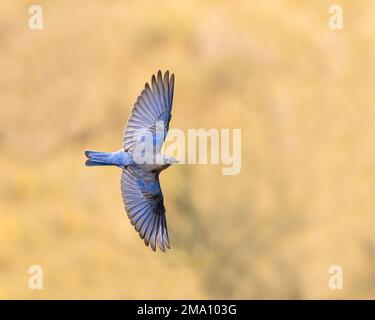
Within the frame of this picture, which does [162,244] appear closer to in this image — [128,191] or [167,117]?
[128,191]

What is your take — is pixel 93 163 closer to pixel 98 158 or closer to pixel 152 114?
pixel 98 158

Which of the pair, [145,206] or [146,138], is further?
[145,206]

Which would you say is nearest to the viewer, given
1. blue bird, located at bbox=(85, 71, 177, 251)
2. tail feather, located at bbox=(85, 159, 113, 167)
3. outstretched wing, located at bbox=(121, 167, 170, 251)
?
tail feather, located at bbox=(85, 159, 113, 167)

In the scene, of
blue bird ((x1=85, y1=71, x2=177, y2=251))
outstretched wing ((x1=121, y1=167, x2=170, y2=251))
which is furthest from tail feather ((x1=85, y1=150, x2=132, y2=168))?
outstretched wing ((x1=121, y1=167, x2=170, y2=251))

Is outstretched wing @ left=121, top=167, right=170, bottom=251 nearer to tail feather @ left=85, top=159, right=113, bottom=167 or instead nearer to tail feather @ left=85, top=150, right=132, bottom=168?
tail feather @ left=85, top=150, right=132, bottom=168

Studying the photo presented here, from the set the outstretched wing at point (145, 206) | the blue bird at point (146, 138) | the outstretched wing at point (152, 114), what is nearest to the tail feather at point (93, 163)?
the blue bird at point (146, 138)

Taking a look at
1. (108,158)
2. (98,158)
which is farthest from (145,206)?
(98,158)
